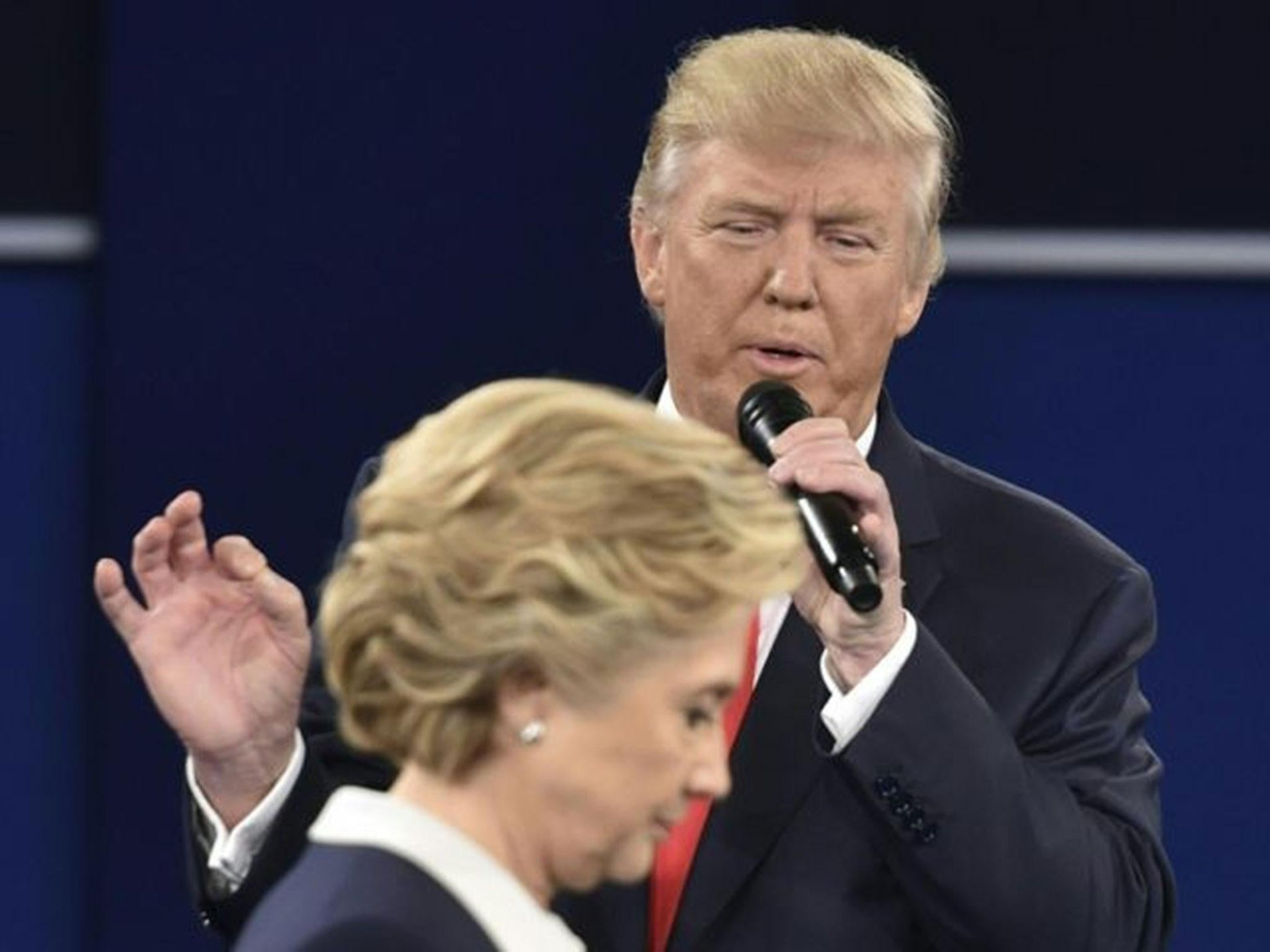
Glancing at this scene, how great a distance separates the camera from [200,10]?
3.92 meters

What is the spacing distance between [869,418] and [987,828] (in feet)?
1.55

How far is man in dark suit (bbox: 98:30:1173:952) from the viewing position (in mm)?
2623

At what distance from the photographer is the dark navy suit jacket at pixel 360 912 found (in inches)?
72.9

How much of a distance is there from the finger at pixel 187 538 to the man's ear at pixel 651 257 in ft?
2.09

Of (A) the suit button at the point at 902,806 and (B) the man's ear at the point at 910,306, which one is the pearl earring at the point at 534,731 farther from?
(B) the man's ear at the point at 910,306

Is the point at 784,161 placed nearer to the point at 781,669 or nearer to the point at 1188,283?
the point at 781,669

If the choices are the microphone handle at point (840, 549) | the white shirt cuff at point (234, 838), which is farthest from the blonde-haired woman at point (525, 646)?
the white shirt cuff at point (234, 838)

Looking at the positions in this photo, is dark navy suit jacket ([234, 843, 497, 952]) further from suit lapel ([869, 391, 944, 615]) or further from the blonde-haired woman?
suit lapel ([869, 391, 944, 615])

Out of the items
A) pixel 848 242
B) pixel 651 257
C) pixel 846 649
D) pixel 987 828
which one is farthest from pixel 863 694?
pixel 651 257

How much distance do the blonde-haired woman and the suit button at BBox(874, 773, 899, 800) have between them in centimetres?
65

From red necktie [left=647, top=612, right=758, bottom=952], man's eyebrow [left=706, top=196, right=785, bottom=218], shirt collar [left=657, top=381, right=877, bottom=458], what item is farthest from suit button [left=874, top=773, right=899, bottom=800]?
man's eyebrow [left=706, top=196, right=785, bottom=218]

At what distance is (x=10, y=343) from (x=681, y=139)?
1.32 metres

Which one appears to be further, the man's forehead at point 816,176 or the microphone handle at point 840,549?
the man's forehead at point 816,176

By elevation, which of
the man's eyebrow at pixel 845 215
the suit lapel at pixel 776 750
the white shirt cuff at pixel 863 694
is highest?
the man's eyebrow at pixel 845 215
